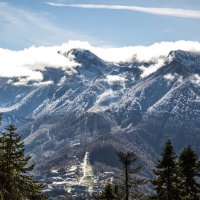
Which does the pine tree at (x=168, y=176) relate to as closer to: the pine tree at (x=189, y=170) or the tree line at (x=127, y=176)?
the tree line at (x=127, y=176)

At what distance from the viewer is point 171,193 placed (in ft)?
158

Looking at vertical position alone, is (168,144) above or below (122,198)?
above

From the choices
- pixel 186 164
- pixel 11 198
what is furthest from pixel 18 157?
pixel 186 164

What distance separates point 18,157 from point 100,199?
23868 mm

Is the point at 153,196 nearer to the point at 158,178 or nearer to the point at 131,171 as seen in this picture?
the point at 158,178

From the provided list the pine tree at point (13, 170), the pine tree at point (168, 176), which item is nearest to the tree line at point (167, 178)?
the pine tree at point (168, 176)

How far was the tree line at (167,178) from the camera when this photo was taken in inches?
1654

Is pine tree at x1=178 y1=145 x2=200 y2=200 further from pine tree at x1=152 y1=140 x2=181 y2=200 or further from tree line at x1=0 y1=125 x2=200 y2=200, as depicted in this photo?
pine tree at x1=152 y1=140 x2=181 y2=200

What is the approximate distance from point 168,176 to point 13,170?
17.2m

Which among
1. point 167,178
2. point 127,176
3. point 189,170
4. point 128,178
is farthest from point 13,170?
point 189,170

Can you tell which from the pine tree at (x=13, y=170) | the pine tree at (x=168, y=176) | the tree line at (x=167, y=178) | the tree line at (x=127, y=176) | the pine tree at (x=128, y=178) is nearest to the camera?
the pine tree at (x=13, y=170)

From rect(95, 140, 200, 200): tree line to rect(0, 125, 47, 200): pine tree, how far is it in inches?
299

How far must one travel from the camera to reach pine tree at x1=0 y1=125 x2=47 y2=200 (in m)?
36.2

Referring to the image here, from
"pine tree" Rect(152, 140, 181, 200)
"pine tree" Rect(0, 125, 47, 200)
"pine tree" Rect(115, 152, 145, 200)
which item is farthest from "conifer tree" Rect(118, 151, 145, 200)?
"pine tree" Rect(0, 125, 47, 200)
